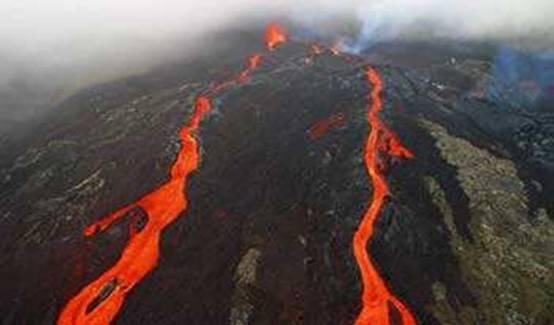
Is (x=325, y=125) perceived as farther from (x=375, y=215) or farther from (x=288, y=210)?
(x=375, y=215)

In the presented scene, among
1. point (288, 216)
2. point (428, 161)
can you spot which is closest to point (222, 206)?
point (288, 216)

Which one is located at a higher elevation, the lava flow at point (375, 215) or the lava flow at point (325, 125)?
the lava flow at point (375, 215)

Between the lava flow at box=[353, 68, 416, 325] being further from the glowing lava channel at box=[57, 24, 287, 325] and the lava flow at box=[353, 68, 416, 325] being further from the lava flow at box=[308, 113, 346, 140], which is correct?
the glowing lava channel at box=[57, 24, 287, 325]

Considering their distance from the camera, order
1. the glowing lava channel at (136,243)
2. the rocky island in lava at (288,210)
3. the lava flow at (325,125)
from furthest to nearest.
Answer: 1. the lava flow at (325,125)
2. the glowing lava channel at (136,243)
3. the rocky island in lava at (288,210)

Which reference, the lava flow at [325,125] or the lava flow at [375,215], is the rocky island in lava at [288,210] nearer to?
the lava flow at [375,215]

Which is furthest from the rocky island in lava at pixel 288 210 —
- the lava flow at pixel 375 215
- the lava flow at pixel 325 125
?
the lava flow at pixel 325 125
